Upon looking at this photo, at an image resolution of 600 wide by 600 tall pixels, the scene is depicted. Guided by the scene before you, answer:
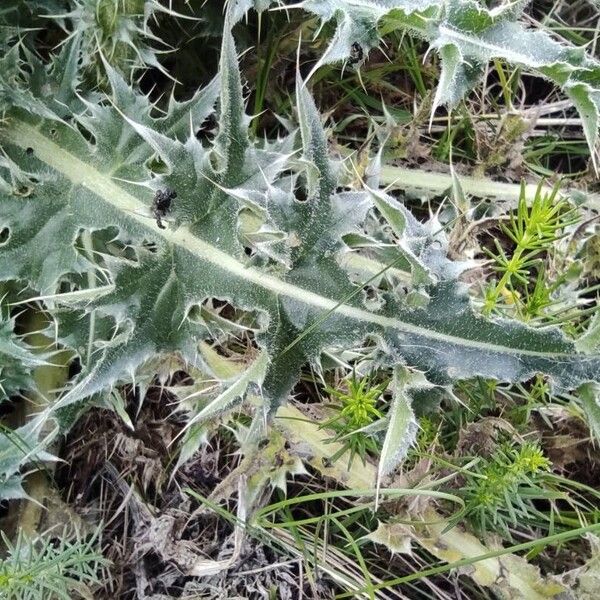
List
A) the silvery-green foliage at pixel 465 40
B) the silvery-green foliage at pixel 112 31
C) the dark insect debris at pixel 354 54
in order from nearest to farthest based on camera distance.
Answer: the silvery-green foliage at pixel 465 40 < the dark insect debris at pixel 354 54 < the silvery-green foliage at pixel 112 31

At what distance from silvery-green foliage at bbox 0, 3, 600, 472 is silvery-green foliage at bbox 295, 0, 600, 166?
220 millimetres

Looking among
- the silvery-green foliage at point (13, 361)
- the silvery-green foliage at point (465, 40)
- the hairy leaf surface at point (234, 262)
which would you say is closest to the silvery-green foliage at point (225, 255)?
the hairy leaf surface at point (234, 262)

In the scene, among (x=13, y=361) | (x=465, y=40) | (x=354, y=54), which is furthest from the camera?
(x=13, y=361)

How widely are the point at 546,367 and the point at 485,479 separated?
369 mm

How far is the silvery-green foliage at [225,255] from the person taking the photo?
1.41 metres

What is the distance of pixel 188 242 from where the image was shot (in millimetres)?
1533

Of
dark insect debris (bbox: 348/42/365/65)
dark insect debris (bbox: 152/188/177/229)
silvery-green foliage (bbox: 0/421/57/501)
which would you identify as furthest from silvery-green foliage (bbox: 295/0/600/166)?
silvery-green foliage (bbox: 0/421/57/501)

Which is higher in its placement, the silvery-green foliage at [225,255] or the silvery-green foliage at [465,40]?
the silvery-green foliage at [465,40]

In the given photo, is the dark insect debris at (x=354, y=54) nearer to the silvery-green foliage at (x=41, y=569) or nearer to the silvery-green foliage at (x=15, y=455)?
the silvery-green foliage at (x=15, y=455)

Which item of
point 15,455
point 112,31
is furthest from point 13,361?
point 112,31

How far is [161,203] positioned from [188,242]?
0.36 feet

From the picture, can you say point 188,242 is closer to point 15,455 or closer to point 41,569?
point 15,455

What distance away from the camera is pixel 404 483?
176 centimetres

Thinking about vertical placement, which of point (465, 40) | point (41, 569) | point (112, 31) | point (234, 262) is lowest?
point (41, 569)
